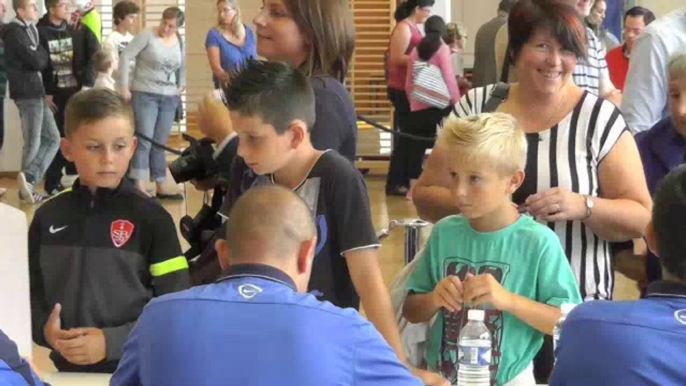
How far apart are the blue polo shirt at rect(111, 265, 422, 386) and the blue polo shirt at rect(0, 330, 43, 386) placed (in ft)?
0.74

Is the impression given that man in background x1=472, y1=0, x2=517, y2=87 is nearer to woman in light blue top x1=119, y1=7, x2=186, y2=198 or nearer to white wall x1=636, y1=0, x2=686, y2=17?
woman in light blue top x1=119, y1=7, x2=186, y2=198

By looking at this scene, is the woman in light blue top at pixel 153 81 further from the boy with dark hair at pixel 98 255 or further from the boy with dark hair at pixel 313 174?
the boy with dark hair at pixel 313 174

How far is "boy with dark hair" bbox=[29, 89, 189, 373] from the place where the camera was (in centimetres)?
260

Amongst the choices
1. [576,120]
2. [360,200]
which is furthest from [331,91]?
[576,120]

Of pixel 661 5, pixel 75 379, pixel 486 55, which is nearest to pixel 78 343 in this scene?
pixel 75 379

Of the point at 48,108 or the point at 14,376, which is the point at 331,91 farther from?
the point at 48,108

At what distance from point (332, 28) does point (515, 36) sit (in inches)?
18.5

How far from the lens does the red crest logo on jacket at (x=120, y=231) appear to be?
2.61m

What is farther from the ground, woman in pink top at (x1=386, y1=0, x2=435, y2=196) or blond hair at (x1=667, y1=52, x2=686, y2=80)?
blond hair at (x1=667, y1=52, x2=686, y2=80)

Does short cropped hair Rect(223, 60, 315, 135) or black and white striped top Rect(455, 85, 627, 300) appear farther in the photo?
black and white striped top Rect(455, 85, 627, 300)

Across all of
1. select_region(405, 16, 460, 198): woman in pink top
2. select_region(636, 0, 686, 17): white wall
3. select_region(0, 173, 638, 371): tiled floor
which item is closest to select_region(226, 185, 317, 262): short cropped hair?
select_region(0, 173, 638, 371): tiled floor

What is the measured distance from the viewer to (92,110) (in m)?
2.70

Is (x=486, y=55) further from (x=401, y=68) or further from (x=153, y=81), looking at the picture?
(x=153, y=81)

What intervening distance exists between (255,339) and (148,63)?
286 inches
